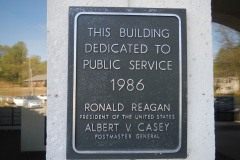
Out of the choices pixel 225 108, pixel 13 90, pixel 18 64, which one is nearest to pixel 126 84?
pixel 18 64

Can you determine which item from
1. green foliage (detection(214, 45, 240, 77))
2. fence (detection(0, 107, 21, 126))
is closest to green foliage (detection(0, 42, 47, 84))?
fence (detection(0, 107, 21, 126))

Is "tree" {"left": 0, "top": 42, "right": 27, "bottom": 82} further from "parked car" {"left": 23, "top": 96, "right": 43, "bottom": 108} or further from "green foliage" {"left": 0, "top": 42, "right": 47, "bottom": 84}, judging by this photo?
"parked car" {"left": 23, "top": 96, "right": 43, "bottom": 108}

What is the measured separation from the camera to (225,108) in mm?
17500

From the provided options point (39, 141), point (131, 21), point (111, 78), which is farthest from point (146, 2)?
point (39, 141)

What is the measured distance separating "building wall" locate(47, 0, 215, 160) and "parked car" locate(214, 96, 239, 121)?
558 inches

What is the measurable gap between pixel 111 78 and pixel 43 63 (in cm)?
997

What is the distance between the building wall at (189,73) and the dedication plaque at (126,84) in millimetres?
56

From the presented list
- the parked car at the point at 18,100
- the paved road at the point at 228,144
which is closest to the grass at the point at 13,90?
the parked car at the point at 18,100

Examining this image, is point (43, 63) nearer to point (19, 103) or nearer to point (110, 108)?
point (19, 103)

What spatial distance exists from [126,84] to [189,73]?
0.45 m

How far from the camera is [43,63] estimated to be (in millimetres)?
12016

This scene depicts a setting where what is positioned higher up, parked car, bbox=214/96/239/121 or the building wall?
the building wall

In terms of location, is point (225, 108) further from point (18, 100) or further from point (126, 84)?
point (126, 84)

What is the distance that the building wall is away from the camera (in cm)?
238
